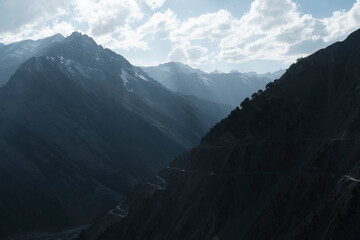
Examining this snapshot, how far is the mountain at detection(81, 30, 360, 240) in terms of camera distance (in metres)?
60.5

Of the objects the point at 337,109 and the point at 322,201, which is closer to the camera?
the point at 322,201

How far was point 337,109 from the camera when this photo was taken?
79188mm

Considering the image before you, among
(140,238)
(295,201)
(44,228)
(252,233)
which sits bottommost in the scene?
(44,228)

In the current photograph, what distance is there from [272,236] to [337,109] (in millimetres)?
29944

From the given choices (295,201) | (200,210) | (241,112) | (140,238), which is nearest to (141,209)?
(140,238)

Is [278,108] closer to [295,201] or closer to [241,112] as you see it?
[241,112]

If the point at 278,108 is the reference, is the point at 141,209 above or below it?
below

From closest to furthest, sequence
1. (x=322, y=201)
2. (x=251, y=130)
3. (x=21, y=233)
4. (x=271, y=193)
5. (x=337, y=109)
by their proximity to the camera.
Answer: (x=322, y=201)
(x=271, y=193)
(x=337, y=109)
(x=251, y=130)
(x=21, y=233)

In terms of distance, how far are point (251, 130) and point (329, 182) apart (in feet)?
88.8

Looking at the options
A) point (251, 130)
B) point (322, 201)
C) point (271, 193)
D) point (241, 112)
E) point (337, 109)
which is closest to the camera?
point (322, 201)

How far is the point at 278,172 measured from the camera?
75.2 meters

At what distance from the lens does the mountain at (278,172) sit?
60500mm

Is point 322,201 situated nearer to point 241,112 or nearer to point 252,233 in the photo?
point 252,233

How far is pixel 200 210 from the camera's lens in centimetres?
8300
